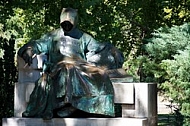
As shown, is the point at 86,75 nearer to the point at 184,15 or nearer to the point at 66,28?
the point at 66,28

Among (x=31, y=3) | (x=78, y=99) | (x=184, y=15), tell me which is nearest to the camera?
(x=78, y=99)

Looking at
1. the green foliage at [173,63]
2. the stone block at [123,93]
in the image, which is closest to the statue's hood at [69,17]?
the stone block at [123,93]

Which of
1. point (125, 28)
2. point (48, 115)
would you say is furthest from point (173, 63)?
point (125, 28)

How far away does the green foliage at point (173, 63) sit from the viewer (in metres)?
10.5

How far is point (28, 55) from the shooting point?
28.6 ft

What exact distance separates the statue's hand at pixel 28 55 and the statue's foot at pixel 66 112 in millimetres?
894

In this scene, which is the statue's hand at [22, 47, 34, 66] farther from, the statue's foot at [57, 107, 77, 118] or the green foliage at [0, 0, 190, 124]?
the green foliage at [0, 0, 190, 124]

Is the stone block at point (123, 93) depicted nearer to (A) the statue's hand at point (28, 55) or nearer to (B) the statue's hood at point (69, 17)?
(B) the statue's hood at point (69, 17)

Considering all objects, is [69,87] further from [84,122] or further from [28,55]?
[28,55]

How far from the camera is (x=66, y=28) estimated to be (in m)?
8.91

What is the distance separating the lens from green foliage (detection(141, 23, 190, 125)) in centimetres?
1045

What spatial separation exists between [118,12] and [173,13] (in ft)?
4.94

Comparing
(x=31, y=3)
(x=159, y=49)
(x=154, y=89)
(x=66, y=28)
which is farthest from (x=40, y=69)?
(x=31, y=3)

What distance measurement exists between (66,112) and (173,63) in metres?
2.93
